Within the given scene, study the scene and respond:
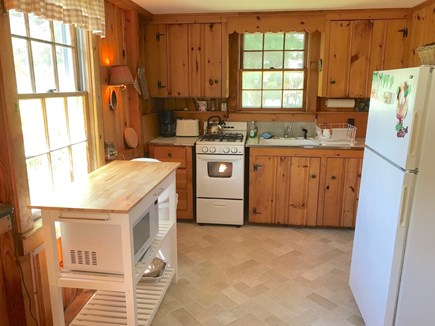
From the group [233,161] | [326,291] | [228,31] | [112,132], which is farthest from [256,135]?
[326,291]

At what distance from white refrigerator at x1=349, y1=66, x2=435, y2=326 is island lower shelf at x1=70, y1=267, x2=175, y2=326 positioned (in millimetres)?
1410

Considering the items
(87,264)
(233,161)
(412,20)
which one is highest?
(412,20)

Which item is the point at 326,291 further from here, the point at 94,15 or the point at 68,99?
the point at 94,15

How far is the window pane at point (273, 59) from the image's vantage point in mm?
4051

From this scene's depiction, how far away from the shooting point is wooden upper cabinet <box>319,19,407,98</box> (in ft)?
11.7

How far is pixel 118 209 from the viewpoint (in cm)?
168

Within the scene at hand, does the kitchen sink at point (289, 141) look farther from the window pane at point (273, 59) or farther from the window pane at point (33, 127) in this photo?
the window pane at point (33, 127)

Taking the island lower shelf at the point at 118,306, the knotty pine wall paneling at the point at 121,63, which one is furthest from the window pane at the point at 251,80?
the island lower shelf at the point at 118,306

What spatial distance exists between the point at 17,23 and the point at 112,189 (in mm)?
1049

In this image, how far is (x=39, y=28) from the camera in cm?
205

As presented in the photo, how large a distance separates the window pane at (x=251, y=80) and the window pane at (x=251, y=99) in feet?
0.24

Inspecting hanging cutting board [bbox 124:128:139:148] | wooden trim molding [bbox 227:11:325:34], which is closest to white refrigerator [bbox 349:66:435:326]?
wooden trim molding [bbox 227:11:325:34]

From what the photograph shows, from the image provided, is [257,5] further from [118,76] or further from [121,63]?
[118,76]

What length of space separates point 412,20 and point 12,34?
360cm
